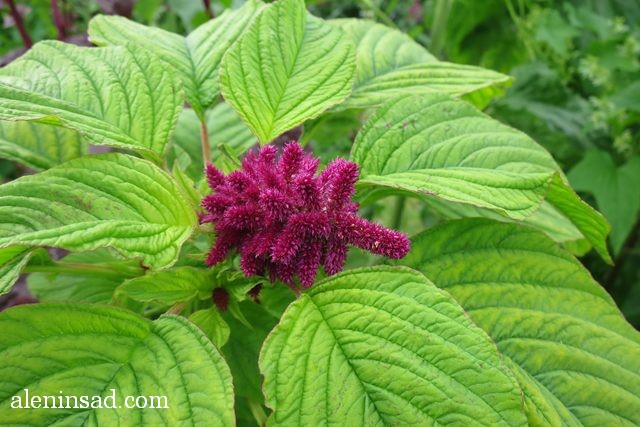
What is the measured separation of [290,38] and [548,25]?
99cm

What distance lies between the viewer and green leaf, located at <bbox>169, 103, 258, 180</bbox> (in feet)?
2.84

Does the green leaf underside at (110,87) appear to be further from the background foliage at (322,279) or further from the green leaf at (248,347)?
the green leaf at (248,347)

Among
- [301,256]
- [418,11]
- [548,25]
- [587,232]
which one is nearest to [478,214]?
[587,232]

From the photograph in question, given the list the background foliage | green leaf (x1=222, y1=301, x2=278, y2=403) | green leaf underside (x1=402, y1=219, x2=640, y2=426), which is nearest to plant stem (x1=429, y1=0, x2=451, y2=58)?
the background foliage

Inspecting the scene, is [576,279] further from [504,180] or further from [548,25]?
[548,25]

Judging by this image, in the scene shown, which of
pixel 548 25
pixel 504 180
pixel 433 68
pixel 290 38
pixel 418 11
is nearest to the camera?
pixel 504 180

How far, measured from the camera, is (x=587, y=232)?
0.69 meters

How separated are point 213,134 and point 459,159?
1.32 ft

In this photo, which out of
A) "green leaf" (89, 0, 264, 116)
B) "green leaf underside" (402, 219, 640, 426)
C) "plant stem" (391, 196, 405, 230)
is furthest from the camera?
"plant stem" (391, 196, 405, 230)

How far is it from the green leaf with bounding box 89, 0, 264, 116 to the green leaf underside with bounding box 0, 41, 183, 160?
0.05m

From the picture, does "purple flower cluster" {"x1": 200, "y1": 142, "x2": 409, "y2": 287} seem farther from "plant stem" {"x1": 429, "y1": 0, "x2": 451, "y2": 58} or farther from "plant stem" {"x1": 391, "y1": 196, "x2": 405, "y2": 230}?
"plant stem" {"x1": 429, "y1": 0, "x2": 451, "y2": 58}

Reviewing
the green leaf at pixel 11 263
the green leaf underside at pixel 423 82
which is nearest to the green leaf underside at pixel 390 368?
the green leaf at pixel 11 263

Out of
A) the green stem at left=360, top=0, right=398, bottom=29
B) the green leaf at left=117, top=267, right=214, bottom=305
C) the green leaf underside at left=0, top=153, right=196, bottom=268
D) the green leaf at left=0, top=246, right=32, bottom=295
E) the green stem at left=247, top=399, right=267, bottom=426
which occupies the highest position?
the green stem at left=360, top=0, right=398, bottom=29

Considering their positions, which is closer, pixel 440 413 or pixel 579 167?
pixel 440 413
